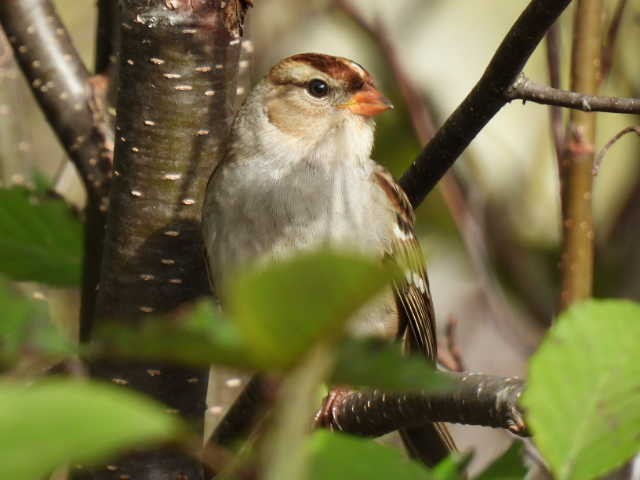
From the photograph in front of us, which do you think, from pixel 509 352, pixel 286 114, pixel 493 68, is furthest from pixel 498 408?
pixel 509 352

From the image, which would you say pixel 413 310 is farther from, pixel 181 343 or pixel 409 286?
pixel 181 343

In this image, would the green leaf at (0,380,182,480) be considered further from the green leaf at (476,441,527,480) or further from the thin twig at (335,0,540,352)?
the thin twig at (335,0,540,352)

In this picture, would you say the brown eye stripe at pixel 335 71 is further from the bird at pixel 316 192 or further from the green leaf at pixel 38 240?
the green leaf at pixel 38 240

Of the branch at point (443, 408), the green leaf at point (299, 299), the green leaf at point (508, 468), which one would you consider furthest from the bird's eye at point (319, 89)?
the green leaf at point (299, 299)

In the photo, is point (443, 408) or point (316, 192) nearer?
point (443, 408)

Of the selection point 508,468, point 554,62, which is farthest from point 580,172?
point 508,468

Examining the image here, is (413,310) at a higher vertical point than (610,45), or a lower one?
lower
